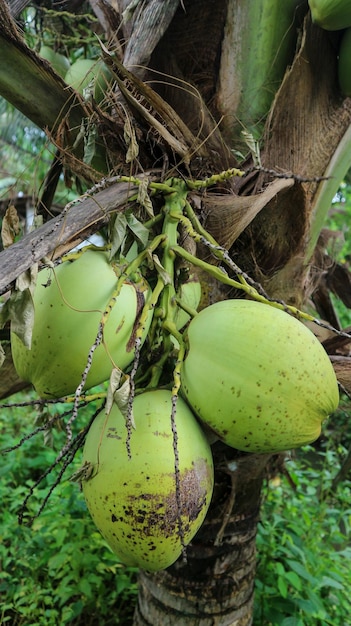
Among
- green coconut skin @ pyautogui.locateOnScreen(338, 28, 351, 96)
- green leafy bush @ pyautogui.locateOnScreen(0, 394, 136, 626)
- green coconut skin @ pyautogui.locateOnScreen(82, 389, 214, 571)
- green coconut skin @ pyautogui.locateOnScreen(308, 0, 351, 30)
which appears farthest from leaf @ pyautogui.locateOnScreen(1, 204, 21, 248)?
green leafy bush @ pyautogui.locateOnScreen(0, 394, 136, 626)

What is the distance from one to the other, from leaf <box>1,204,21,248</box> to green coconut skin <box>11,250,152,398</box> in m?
0.08

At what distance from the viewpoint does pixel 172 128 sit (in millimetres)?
1038

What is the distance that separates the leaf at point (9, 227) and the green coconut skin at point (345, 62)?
86cm

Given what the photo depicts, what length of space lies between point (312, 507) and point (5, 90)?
2.38 m

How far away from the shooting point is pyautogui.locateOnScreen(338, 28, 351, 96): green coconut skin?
1.21 m

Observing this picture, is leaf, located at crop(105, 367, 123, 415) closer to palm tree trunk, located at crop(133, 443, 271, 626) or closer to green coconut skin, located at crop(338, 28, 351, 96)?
palm tree trunk, located at crop(133, 443, 271, 626)

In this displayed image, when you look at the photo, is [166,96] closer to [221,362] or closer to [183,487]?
[221,362]

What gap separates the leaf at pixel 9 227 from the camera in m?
0.86

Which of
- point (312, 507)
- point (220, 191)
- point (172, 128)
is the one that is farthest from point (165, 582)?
point (312, 507)

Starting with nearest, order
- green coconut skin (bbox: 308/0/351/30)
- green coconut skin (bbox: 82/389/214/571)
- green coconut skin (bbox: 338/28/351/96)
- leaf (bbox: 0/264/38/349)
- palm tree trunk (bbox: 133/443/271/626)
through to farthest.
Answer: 1. leaf (bbox: 0/264/38/349)
2. green coconut skin (bbox: 82/389/214/571)
3. green coconut skin (bbox: 308/0/351/30)
4. green coconut skin (bbox: 338/28/351/96)
5. palm tree trunk (bbox: 133/443/271/626)

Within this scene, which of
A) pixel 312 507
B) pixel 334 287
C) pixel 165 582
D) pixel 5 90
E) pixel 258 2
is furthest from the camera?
pixel 312 507

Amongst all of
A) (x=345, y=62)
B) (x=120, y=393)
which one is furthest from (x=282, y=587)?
(x=345, y=62)

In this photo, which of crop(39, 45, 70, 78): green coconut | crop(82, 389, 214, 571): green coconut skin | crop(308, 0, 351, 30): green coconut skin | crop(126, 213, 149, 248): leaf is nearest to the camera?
crop(82, 389, 214, 571): green coconut skin

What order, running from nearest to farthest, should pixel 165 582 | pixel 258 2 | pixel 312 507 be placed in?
pixel 258 2
pixel 165 582
pixel 312 507
